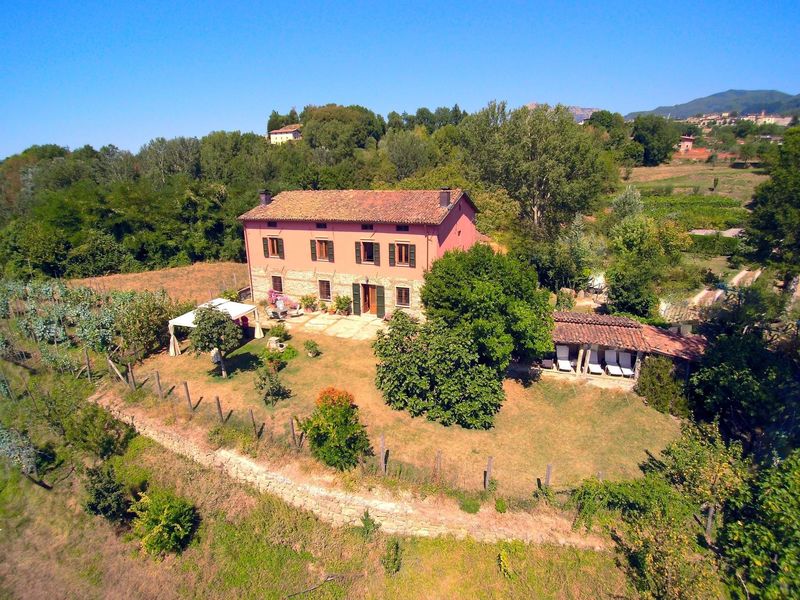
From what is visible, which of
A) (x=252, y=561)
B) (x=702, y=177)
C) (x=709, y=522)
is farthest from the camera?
(x=702, y=177)

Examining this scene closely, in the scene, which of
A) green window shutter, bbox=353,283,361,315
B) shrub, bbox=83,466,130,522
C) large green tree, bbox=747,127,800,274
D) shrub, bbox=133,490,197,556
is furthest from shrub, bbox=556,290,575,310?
shrub, bbox=83,466,130,522

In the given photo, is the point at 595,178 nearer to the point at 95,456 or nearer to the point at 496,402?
the point at 496,402

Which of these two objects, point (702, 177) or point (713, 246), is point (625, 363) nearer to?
point (713, 246)

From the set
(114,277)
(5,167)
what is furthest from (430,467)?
(5,167)

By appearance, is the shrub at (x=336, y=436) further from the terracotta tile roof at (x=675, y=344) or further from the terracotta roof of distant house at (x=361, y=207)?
the terracotta tile roof at (x=675, y=344)

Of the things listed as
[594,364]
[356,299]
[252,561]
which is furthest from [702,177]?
[252,561]

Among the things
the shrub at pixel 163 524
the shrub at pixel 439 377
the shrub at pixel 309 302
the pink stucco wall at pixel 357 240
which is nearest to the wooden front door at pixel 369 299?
the pink stucco wall at pixel 357 240
